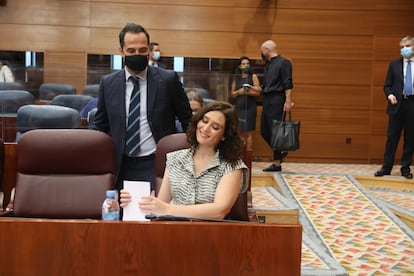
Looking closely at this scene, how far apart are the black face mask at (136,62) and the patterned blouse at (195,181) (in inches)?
22.2

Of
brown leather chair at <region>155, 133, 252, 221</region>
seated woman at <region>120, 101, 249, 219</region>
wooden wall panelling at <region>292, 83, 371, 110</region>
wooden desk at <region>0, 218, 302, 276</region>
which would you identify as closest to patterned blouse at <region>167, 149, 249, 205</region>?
seated woman at <region>120, 101, 249, 219</region>

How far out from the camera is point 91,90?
203 inches

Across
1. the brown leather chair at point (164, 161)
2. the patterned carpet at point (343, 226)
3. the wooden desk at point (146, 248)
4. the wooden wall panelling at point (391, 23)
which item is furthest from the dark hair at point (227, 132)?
the wooden wall panelling at point (391, 23)

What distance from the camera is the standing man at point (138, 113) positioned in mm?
2920

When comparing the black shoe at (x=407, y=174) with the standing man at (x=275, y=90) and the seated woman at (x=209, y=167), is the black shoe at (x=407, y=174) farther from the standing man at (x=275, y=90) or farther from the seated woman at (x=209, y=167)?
the seated woman at (x=209, y=167)

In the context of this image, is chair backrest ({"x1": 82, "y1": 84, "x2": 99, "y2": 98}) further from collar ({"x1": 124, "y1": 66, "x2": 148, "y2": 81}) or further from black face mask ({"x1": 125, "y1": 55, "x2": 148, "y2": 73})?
black face mask ({"x1": 125, "y1": 55, "x2": 148, "y2": 73})

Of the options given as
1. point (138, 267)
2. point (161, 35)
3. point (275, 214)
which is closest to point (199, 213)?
point (138, 267)

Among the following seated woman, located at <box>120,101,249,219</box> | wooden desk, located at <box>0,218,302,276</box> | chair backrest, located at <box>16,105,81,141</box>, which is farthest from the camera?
chair backrest, located at <box>16,105,81,141</box>

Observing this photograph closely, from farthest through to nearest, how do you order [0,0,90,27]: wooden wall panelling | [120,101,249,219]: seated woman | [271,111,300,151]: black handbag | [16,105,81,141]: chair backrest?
1. [0,0,90,27]: wooden wall panelling
2. [271,111,300,151]: black handbag
3. [16,105,81,141]: chair backrest
4. [120,101,249,219]: seated woman

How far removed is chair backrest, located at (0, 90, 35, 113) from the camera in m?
4.96

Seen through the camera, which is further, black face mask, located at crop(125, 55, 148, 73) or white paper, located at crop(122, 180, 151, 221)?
black face mask, located at crop(125, 55, 148, 73)

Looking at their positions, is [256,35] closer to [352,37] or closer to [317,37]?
[317,37]

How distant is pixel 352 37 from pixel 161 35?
8.58 ft

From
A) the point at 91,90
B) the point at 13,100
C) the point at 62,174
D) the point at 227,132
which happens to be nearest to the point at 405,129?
the point at 91,90
